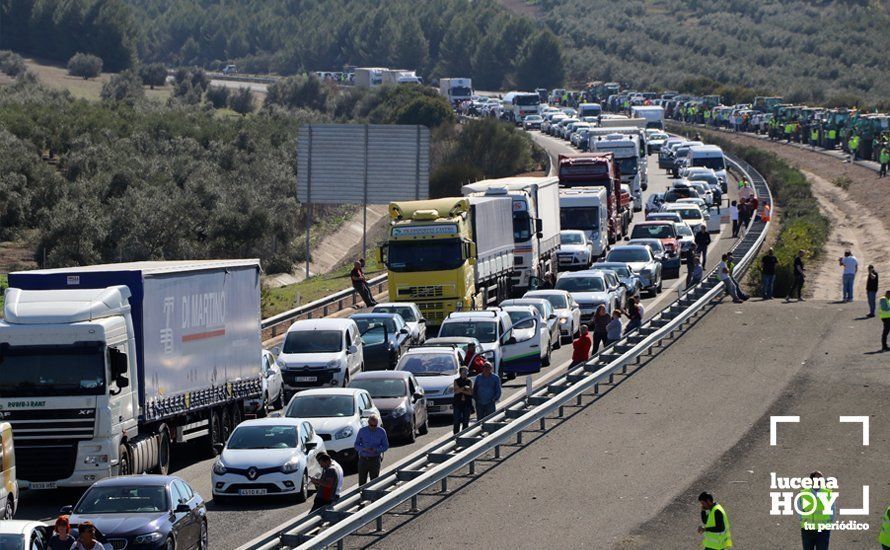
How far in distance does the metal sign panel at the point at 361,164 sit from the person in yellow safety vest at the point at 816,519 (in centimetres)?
4419

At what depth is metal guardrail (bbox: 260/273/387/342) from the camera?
40094mm

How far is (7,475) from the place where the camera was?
20016 mm

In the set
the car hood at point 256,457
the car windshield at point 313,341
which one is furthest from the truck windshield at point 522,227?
the car hood at point 256,457

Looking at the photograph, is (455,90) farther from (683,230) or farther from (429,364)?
(429,364)

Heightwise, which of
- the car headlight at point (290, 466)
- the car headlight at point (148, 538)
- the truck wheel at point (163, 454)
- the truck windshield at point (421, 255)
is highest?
the truck windshield at point (421, 255)

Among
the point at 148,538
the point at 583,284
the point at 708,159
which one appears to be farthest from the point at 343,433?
the point at 708,159

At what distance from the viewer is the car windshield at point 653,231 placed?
51031 millimetres

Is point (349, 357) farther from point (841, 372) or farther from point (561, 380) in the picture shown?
point (841, 372)

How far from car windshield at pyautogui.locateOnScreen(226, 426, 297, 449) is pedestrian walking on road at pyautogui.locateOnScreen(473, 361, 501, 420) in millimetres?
4353

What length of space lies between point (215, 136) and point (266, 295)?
172ft

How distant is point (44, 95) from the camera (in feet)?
378

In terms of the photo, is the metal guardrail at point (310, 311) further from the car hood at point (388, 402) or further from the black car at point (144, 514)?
the black car at point (144, 514)

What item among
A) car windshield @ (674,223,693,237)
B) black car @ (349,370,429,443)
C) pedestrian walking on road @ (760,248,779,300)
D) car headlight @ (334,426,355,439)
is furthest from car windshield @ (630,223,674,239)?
car headlight @ (334,426,355,439)

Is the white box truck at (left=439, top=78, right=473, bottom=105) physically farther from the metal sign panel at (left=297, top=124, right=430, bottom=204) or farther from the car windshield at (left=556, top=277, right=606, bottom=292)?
the car windshield at (left=556, top=277, right=606, bottom=292)
